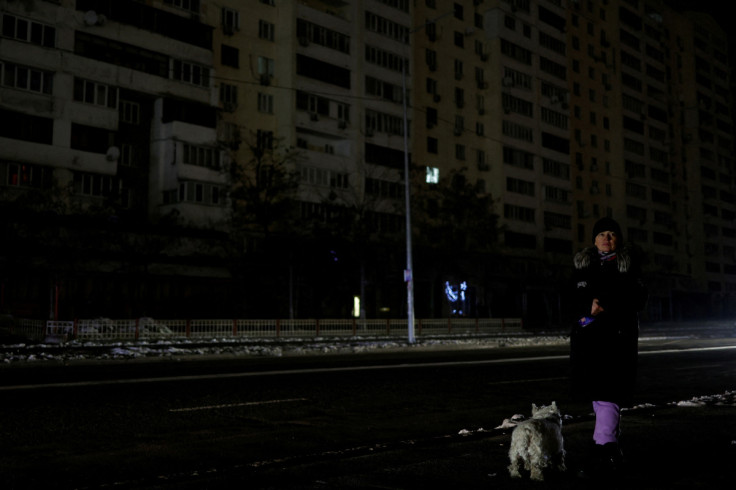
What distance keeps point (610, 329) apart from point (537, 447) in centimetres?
95

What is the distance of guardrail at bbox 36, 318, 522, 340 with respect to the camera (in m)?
25.7

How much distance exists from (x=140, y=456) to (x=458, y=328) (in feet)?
103

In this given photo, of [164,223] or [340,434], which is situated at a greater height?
[164,223]

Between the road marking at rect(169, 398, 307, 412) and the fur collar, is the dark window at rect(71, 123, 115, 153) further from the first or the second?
the fur collar

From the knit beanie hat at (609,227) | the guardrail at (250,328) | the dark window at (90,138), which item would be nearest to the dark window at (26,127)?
the dark window at (90,138)

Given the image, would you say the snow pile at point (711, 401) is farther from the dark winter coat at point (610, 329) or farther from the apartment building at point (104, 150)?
the apartment building at point (104, 150)

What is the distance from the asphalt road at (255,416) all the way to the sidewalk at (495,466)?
0.04m

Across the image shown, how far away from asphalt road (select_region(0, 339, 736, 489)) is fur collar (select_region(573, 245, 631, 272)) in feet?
6.05

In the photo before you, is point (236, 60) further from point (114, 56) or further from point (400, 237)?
point (400, 237)

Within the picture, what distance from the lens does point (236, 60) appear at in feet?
155

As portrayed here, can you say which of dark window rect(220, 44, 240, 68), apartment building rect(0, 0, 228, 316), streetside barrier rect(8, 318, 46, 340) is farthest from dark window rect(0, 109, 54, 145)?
streetside barrier rect(8, 318, 46, 340)

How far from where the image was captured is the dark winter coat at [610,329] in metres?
5.04

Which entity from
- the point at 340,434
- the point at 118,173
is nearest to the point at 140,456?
the point at 340,434

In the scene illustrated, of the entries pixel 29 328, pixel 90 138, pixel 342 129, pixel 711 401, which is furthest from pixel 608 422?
pixel 342 129
